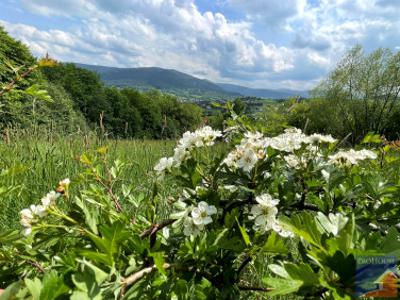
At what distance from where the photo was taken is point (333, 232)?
0.80 m

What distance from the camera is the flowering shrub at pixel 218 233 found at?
71cm

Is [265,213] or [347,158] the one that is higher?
[347,158]

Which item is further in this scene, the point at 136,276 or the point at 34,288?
the point at 136,276

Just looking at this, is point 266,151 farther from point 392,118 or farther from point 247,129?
point 392,118

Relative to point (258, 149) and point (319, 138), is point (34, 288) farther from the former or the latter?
point (319, 138)

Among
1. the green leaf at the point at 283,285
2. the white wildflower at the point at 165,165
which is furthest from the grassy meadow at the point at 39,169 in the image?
the green leaf at the point at 283,285

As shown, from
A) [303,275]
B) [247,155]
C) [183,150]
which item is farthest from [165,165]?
[303,275]

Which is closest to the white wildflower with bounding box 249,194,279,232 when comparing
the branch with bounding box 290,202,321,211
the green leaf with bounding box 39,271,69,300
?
the branch with bounding box 290,202,321,211

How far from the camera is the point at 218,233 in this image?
1004 millimetres
